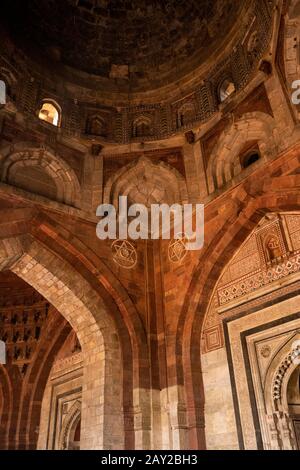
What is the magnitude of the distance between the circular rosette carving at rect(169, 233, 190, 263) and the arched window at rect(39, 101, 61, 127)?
4.28m

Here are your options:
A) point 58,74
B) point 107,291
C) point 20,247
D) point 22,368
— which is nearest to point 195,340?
point 107,291

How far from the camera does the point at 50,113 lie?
11391 millimetres

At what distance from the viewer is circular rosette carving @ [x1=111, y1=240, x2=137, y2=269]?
32.9ft

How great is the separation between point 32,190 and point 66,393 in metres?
6.22

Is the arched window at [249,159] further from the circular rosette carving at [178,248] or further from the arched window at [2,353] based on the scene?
the arched window at [2,353]

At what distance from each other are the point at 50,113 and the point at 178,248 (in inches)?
195

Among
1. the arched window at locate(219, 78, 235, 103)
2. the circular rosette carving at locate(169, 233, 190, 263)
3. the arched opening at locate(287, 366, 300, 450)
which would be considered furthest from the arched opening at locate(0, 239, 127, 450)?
the arched window at locate(219, 78, 235, 103)

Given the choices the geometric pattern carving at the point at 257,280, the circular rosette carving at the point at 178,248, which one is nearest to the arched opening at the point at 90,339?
the circular rosette carving at the point at 178,248

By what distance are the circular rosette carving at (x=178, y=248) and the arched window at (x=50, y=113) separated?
4282 mm

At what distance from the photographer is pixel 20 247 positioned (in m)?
8.90

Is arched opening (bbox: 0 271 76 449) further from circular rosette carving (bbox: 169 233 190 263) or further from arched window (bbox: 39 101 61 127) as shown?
arched window (bbox: 39 101 61 127)

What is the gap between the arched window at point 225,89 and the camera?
1077 cm

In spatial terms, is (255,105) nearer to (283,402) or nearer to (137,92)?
(137,92)
